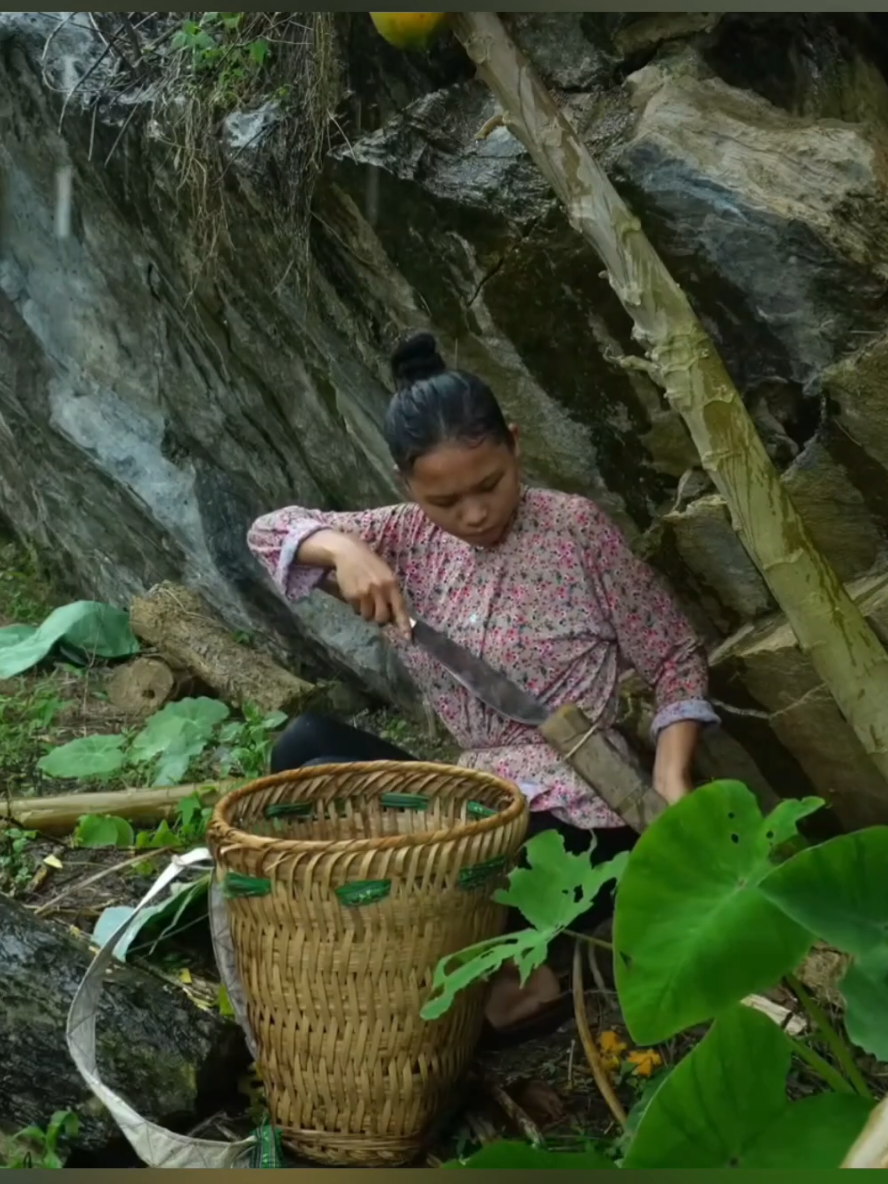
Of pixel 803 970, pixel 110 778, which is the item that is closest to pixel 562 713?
pixel 803 970

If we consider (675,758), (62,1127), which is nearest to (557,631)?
(675,758)

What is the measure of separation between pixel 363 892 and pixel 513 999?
1.28 ft

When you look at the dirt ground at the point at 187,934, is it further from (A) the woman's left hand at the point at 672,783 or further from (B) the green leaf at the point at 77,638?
(A) the woman's left hand at the point at 672,783

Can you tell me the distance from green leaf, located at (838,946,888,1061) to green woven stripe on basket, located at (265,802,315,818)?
0.75 meters

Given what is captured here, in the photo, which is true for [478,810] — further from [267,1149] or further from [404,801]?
[267,1149]

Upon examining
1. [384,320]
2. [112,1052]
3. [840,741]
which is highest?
[384,320]

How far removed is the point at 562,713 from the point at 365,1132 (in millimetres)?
464

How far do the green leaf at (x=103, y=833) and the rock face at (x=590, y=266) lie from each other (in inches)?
29.4

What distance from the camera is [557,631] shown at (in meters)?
1.64

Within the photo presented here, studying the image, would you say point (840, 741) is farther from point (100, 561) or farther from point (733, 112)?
point (100, 561)

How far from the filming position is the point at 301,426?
2789mm

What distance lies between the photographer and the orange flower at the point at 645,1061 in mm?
1453

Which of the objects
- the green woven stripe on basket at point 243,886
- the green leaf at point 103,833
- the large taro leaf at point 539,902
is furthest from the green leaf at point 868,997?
the green leaf at point 103,833

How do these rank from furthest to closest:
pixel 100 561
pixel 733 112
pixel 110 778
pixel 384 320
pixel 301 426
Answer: pixel 100 561 → pixel 301 426 → pixel 110 778 → pixel 384 320 → pixel 733 112
